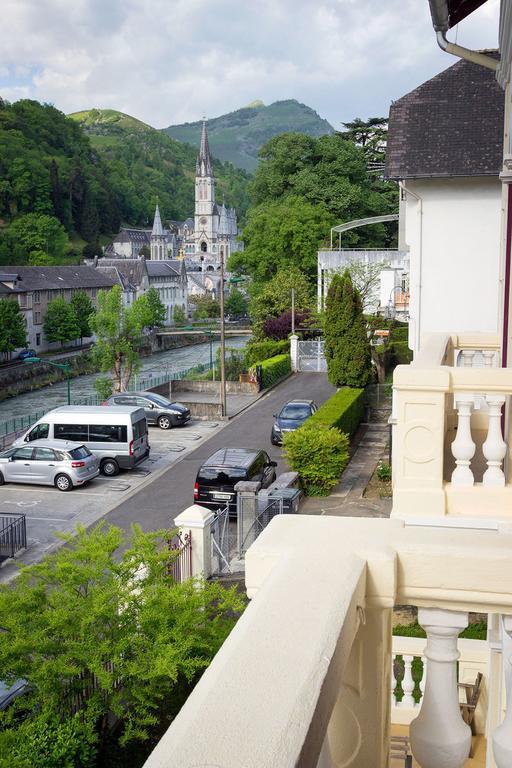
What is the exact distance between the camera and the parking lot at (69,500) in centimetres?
2089

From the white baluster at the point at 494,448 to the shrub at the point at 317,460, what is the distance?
17914 mm

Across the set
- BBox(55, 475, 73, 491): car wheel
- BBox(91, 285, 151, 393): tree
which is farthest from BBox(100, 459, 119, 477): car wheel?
BBox(91, 285, 151, 393): tree

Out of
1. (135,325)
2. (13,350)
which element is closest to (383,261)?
(135,325)

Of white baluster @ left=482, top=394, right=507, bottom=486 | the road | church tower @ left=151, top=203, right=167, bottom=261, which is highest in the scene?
church tower @ left=151, top=203, right=167, bottom=261

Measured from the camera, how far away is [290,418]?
30172 millimetres

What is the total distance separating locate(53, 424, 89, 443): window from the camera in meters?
27.1

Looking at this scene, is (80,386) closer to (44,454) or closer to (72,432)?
(72,432)

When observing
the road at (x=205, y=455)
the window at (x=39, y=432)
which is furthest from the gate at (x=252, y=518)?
the window at (x=39, y=432)

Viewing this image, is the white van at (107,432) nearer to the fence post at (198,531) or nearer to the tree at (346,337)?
the tree at (346,337)

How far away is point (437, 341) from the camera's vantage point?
6.77 m

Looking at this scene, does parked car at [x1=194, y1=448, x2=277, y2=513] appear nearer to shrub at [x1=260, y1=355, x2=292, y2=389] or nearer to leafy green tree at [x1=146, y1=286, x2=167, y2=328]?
shrub at [x1=260, y1=355, x2=292, y2=389]

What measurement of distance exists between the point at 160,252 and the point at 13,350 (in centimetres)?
10424

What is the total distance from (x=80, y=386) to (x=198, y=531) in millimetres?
45624

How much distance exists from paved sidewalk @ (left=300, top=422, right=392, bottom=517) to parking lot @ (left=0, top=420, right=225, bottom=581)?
226 inches
